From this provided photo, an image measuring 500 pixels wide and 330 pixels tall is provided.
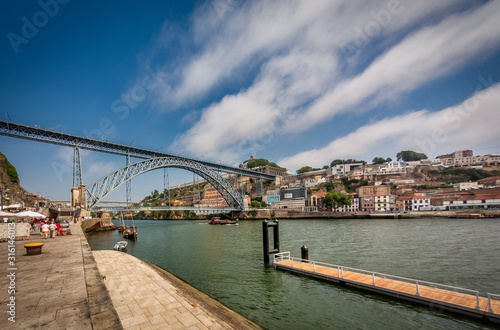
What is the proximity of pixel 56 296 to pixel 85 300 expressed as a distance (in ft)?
2.37

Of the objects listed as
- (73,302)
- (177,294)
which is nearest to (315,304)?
(177,294)

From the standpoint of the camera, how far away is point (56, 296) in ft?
14.2

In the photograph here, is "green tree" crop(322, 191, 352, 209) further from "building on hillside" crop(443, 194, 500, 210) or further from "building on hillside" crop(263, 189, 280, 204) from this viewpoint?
"building on hillside" crop(443, 194, 500, 210)

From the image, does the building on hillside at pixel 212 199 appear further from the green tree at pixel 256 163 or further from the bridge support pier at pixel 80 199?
the bridge support pier at pixel 80 199

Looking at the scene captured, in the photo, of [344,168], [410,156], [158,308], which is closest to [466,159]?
[410,156]

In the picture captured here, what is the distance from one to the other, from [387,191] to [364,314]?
225 feet

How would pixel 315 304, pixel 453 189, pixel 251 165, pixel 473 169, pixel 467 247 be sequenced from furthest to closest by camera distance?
pixel 251 165, pixel 473 169, pixel 453 189, pixel 467 247, pixel 315 304

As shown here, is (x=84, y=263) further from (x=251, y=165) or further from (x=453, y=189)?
(x=251, y=165)

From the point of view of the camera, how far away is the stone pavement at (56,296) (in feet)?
11.0

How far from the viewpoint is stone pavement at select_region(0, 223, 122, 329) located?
3352mm

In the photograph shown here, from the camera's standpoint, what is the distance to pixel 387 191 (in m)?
66.1

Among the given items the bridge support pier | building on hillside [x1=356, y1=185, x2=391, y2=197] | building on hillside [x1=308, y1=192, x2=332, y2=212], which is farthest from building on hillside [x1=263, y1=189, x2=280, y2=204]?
the bridge support pier

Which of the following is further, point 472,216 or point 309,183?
point 309,183

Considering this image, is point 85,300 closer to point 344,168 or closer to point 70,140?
point 70,140
